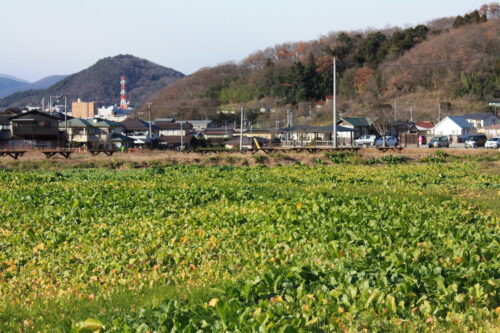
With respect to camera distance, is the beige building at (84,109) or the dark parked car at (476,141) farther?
the beige building at (84,109)

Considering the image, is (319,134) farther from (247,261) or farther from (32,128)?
(247,261)

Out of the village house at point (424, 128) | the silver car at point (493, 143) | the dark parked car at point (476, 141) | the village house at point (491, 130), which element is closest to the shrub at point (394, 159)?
the silver car at point (493, 143)

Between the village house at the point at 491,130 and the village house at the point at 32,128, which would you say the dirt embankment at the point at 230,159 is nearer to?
the village house at the point at 32,128

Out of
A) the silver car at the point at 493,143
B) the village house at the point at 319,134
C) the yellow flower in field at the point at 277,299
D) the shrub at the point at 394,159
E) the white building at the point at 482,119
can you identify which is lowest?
the yellow flower in field at the point at 277,299

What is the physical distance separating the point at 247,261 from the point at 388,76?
108m

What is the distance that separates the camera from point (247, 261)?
401 inches

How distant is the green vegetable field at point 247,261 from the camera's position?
22.7 feet

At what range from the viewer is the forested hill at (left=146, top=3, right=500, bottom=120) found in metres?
98.4

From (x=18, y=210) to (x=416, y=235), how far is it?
1135cm

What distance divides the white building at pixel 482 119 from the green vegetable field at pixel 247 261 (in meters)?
68.5

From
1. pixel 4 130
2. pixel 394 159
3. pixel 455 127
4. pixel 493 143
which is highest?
pixel 455 127

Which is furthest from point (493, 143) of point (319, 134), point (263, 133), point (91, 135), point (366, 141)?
point (91, 135)

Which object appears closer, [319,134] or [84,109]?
[319,134]

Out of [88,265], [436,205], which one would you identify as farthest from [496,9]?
[88,265]
